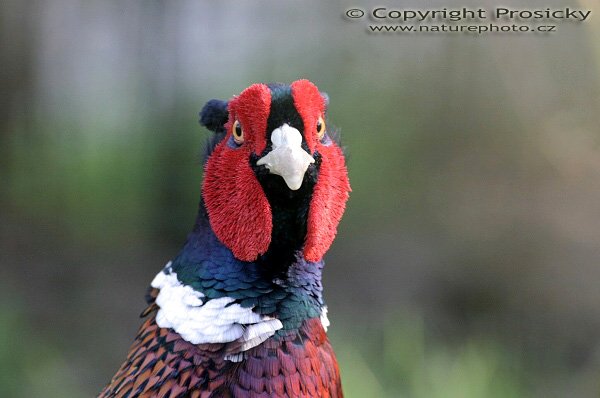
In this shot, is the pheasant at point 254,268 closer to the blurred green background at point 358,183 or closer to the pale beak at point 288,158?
the pale beak at point 288,158

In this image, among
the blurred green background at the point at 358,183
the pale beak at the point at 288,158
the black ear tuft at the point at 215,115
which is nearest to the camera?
the pale beak at the point at 288,158

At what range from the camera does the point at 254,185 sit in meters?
0.81

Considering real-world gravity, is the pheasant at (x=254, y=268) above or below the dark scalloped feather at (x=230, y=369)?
above

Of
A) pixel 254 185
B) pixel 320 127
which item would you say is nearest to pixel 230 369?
pixel 254 185

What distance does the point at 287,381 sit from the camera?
0.83 m

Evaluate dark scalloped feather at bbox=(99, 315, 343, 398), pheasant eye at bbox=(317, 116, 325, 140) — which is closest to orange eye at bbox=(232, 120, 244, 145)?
pheasant eye at bbox=(317, 116, 325, 140)

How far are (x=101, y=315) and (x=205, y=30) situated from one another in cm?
99

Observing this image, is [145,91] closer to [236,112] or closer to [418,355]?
[236,112]

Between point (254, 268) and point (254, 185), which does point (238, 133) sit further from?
point (254, 268)

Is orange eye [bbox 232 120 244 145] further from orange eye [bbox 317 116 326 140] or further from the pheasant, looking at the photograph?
orange eye [bbox 317 116 326 140]

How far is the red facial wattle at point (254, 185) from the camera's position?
0.80 meters

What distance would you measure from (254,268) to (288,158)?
190 millimetres

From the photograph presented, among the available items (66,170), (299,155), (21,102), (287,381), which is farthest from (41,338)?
(299,155)

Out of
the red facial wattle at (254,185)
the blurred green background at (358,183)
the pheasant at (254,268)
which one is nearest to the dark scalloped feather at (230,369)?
the pheasant at (254,268)
